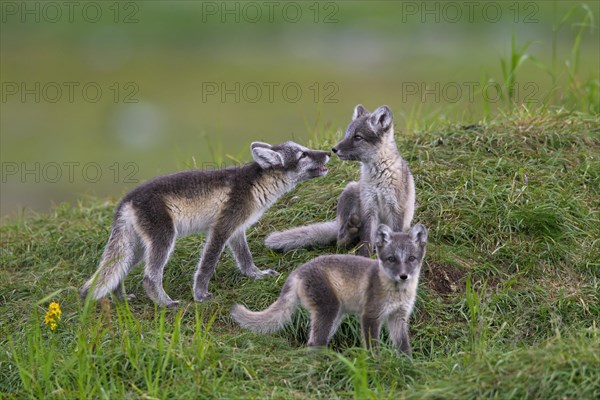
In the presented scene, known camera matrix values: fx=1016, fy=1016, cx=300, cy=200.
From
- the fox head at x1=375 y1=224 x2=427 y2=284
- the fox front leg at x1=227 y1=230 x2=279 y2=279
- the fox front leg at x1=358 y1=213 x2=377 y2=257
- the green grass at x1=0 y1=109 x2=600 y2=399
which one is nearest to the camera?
the green grass at x1=0 y1=109 x2=600 y2=399

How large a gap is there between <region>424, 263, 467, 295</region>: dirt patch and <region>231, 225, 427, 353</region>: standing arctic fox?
75cm

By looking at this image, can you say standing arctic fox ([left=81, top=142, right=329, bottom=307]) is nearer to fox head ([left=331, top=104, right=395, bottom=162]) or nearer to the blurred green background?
fox head ([left=331, top=104, right=395, bottom=162])

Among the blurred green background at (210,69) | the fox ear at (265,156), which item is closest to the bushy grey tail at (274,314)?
the fox ear at (265,156)

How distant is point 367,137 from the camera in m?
7.20

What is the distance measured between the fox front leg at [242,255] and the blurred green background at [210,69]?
25.3 ft

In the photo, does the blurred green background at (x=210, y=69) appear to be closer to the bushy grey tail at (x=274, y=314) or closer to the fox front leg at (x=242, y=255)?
the fox front leg at (x=242, y=255)

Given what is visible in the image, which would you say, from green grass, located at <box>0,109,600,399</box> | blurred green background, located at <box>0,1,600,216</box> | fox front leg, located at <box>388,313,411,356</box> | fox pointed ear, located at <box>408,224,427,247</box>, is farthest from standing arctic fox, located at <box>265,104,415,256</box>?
blurred green background, located at <box>0,1,600,216</box>

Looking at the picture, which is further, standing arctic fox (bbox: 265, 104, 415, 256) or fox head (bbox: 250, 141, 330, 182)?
fox head (bbox: 250, 141, 330, 182)

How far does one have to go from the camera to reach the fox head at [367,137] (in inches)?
283

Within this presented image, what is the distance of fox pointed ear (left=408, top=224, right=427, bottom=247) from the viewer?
6062 millimetres

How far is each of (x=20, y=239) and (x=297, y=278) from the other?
11.4 ft

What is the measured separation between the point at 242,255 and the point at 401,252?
1.61m

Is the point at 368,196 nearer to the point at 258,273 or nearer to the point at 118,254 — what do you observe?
the point at 258,273

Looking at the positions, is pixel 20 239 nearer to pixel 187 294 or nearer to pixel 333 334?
pixel 187 294
